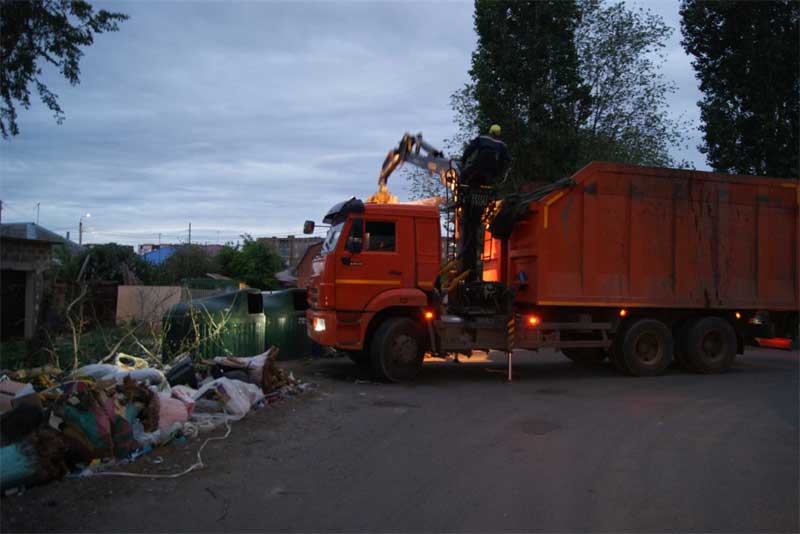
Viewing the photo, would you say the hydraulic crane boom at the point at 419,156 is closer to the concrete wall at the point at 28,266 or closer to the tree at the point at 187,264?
the concrete wall at the point at 28,266

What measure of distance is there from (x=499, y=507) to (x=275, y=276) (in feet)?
95.4

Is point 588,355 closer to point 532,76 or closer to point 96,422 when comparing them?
point 532,76

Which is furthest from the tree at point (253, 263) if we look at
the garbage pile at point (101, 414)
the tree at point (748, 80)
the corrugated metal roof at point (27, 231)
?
the garbage pile at point (101, 414)

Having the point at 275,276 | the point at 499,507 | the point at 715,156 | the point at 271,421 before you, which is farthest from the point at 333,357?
the point at 275,276

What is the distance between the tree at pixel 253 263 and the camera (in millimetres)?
32125

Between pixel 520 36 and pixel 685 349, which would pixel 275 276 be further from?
pixel 685 349

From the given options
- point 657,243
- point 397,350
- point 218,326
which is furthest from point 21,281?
point 657,243

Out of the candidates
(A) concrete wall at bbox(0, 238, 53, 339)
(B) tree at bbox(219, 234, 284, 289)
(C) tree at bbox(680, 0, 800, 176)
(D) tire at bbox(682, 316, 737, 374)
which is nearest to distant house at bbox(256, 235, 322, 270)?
(B) tree at bbox(219, 234, 284, 289)

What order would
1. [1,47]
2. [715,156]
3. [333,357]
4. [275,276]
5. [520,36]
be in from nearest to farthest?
[1,47] → [333,357] → [520,36] → [715,156] → [275,276]

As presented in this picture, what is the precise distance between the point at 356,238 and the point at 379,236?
0.41 m

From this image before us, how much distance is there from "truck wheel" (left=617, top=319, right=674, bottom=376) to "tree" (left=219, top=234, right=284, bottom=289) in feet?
75.6

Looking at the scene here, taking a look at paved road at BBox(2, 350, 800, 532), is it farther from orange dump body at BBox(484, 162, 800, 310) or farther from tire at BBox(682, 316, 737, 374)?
orange dump body at BBox(484, 162, 800, 310)

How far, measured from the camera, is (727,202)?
37.8 ft

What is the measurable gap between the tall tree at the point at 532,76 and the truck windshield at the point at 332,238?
914cm
